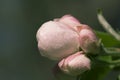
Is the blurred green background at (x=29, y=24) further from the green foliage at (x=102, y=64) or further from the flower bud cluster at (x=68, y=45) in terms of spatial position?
the flower bud cluster at (x=68, y=45)

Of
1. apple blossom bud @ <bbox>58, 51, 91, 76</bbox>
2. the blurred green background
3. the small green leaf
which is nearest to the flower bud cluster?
apple blossom bud @ <bbox>58, 51, 91, 76</bbox>

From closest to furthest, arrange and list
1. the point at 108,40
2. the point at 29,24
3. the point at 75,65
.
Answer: the point at 75,65 → the point at 108,40 → the point at 29,24

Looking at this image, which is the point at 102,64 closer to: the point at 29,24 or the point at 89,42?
the point at 89,42

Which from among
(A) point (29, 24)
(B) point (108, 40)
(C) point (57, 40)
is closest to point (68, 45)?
(C) point (57, 40)

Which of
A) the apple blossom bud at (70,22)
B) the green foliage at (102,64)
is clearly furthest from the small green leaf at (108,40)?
the apple blossom bud at (70,22)

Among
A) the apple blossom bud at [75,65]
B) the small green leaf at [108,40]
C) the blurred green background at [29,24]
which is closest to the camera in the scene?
the apple blossom bud at [75,65]
